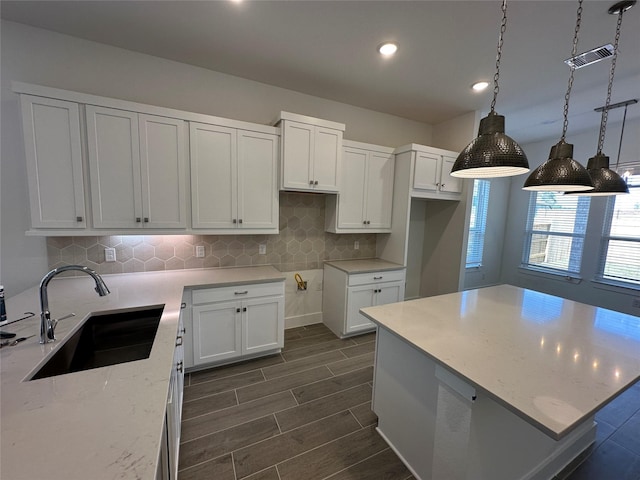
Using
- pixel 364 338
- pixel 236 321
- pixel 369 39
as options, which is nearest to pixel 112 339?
pixel 236 321

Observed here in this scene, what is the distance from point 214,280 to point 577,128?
5.70 metres

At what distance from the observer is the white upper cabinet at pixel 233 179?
7.55 ft

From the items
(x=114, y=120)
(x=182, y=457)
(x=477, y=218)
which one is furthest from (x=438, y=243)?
(x=114, y=120)

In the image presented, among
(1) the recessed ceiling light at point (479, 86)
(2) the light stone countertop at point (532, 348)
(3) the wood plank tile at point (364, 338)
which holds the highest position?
(1) the recessed ceiling light at point (479, 86)

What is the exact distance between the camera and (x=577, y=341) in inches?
53.2

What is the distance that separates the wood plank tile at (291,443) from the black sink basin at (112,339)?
35.0 inches

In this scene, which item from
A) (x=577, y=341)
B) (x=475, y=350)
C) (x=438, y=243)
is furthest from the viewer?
(x=438, y=243)

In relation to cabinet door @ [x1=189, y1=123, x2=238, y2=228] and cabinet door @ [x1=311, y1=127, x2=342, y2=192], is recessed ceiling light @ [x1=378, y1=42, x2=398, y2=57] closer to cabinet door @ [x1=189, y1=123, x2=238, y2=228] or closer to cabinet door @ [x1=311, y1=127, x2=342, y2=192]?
cabinet door @ [x1=311, y1=127, x2=342, y2=192]

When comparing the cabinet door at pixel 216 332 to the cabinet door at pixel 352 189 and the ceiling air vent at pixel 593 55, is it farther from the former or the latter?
the ceiling air vent at pixel 593 55

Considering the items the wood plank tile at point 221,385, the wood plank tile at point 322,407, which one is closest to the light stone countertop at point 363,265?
the wood plank tile at point 322,407

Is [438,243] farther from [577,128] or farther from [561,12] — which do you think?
[577,128]

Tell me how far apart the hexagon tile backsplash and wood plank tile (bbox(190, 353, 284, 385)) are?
102 cm

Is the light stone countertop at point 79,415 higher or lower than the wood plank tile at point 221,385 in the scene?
higher

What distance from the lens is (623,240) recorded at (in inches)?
145
